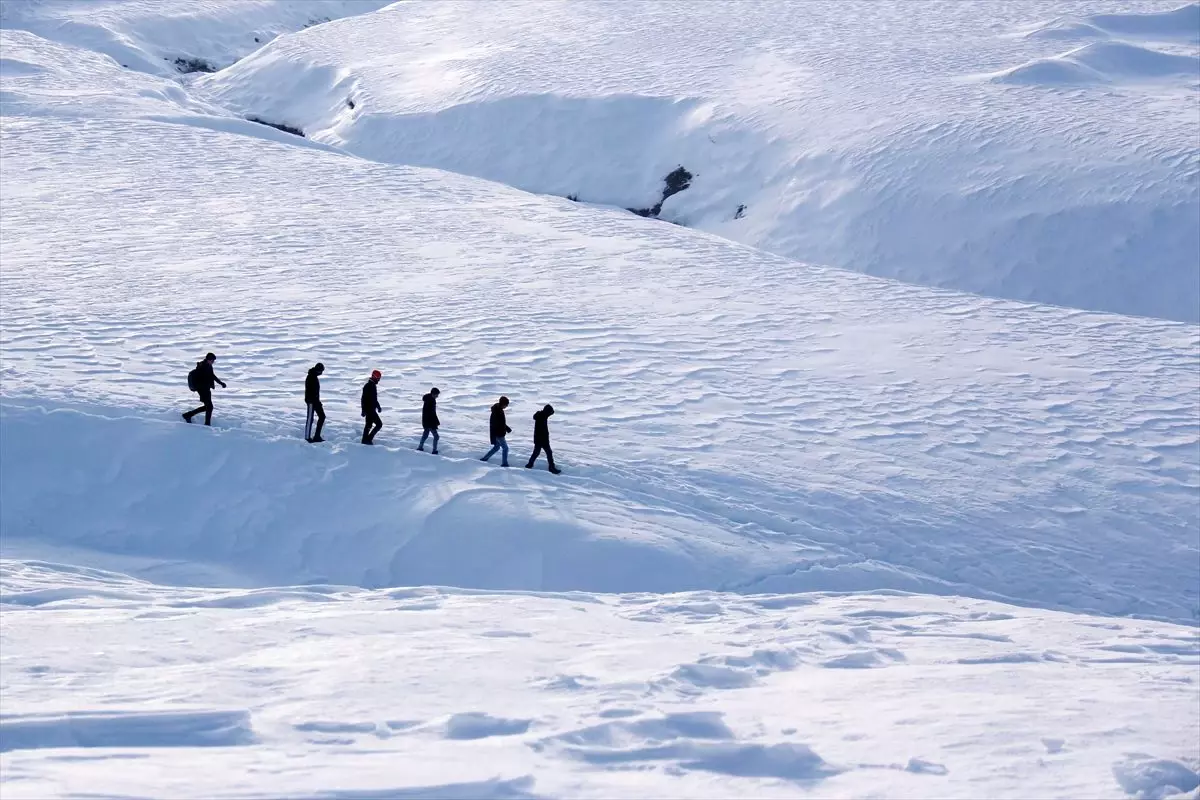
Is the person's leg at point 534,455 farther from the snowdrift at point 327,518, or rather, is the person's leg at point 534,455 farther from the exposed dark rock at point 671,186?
the exposed dark rock at point 671,186

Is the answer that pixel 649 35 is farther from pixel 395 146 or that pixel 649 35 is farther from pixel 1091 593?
pixel 1091 593

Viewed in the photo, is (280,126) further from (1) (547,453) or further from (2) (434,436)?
(1) (547,453)

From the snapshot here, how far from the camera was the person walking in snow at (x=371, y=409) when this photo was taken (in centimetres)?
1484

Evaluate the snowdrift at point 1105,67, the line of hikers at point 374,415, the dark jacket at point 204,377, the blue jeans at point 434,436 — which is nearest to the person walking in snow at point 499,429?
the line of hikers at point 374,415

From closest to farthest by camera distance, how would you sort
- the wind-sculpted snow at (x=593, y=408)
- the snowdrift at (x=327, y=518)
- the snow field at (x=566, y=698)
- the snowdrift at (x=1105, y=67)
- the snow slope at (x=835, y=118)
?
the snow field at (x=566, y=698) → the snowdrift at (x=327, y=518) → the wind-sculpted snow at (x=593, y=408) → the snow slope at (x=835, y=118) → the snowdrift at (x=1105, y=67)

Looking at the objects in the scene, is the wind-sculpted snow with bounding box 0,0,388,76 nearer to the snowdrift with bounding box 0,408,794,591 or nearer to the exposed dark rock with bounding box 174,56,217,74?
the exposed dark rock with bounding box 174,56,217,74

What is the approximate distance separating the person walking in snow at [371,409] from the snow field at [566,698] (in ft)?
11.2

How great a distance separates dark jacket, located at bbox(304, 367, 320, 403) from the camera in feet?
48.3

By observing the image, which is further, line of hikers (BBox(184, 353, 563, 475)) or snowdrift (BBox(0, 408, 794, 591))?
line of hikers (BBox(184, 353, 563, 475))

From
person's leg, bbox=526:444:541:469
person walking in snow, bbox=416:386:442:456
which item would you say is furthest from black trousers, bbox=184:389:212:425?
person's leg, bbox=526:444:541:469

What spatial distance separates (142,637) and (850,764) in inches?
227

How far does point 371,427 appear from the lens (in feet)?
50.6

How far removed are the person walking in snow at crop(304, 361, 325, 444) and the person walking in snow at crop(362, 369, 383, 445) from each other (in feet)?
1.80

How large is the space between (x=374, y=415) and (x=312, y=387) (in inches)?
32.4
